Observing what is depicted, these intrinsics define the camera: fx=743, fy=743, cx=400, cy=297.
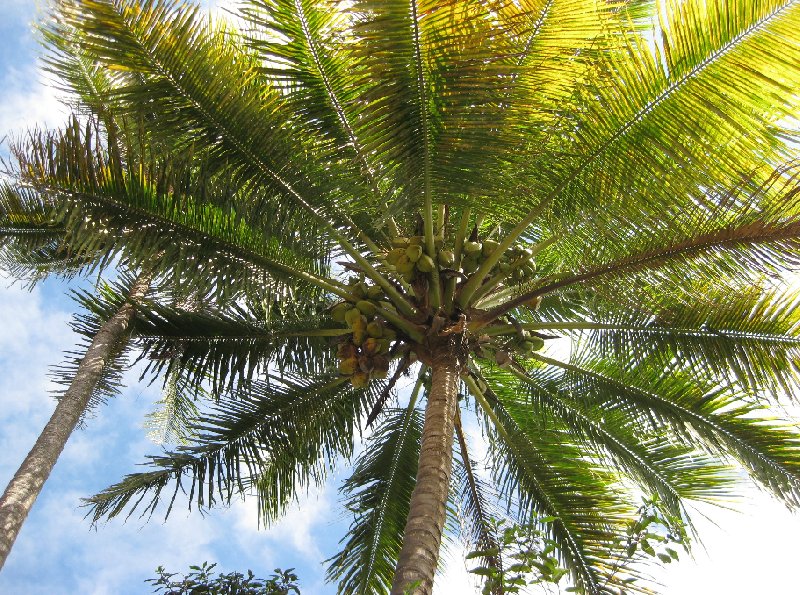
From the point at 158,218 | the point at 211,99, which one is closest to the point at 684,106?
the point at 211,99

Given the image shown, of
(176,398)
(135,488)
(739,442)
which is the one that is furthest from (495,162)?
(176,398)

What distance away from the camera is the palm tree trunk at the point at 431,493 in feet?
12.4

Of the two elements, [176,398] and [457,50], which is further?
[176,398]

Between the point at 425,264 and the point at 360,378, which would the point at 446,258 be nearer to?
the point at 425,264

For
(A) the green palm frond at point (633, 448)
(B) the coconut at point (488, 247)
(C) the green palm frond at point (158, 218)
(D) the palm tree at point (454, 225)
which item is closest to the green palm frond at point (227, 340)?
(D) the palm tree at point (454, 225)

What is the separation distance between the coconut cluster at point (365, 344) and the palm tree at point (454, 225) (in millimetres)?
23

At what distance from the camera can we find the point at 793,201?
4789 millimetres

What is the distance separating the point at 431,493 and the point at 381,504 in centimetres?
289

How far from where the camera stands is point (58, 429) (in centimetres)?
663

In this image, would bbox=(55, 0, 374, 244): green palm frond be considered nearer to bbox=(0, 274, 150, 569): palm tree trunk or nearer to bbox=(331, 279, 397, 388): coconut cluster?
bbox=(331, 279, 397, 388): coconut cluster

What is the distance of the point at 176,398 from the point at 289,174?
4.33 metres

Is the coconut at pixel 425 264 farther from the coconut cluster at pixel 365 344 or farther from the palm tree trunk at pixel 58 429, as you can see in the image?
the palm tree trunk at pixel 58 429

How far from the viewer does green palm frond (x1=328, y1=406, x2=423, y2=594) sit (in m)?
6.86

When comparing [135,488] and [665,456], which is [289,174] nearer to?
[135,488]
